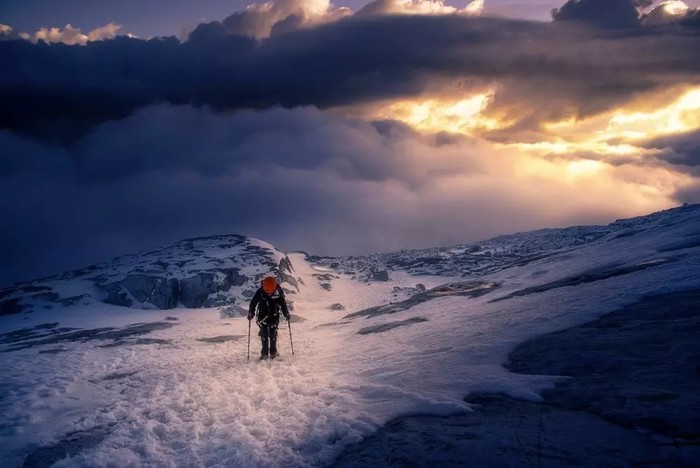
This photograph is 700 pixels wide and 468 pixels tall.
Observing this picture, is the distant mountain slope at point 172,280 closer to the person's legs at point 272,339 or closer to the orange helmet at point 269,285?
the orange helmet at point 269,285

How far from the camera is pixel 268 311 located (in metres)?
16.9

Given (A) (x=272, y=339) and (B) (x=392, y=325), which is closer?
(A) (x=272, y=339)

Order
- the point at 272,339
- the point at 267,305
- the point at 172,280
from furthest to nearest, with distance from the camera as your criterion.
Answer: the point at 172,280 → the point at 267,305 → the point at 272,339

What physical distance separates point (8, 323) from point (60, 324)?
9.40 metres

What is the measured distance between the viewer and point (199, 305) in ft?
200

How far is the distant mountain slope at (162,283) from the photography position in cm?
5925

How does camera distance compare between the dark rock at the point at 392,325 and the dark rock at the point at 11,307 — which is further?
the dark rock at the point at 11,307

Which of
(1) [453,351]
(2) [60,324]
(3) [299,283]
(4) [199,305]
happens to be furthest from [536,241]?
(1) [453,351]

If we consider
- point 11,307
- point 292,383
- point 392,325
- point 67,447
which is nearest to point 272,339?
point 292,383

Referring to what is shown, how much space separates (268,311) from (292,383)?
221 inches

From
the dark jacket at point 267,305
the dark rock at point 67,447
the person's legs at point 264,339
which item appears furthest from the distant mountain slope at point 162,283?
the dark rock at point 67,447

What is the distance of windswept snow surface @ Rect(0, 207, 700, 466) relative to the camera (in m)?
7.88

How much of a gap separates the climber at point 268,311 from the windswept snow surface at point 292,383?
0.77 m

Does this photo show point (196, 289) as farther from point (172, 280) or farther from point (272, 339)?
point (272, 339)
